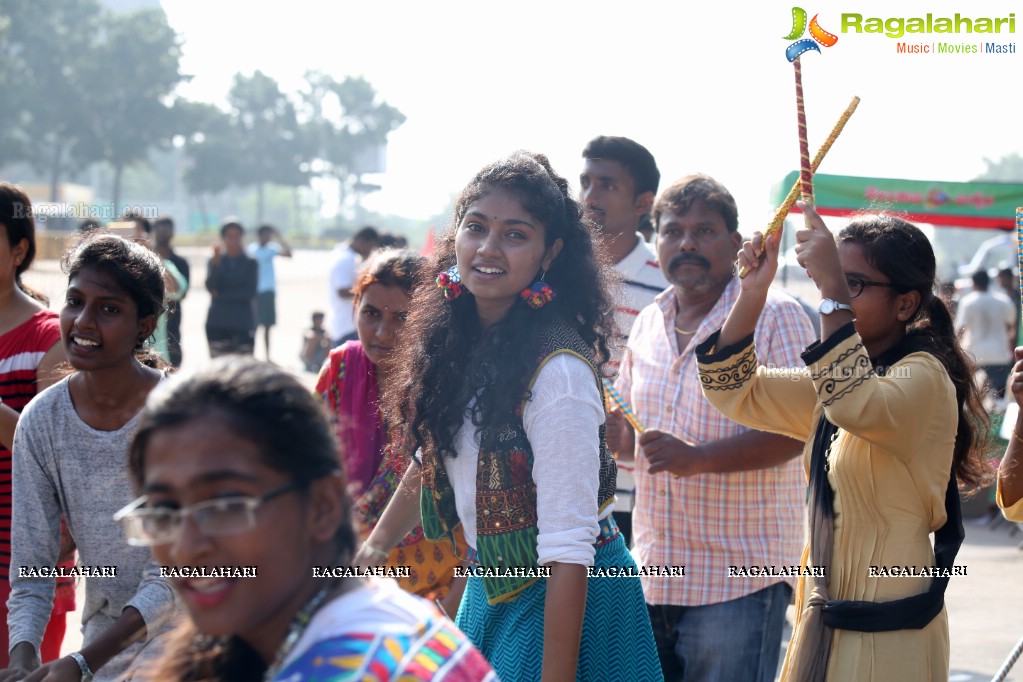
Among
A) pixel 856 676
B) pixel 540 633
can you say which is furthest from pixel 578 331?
pixel 856 676

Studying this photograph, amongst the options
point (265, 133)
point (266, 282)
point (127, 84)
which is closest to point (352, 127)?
point (265, 133)

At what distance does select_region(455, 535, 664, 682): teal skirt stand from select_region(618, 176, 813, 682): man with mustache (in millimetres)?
862

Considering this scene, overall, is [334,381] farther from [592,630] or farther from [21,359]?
[592,630]

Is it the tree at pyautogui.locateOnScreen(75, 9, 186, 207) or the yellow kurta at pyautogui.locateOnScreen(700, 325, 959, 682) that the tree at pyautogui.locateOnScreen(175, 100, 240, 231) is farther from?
the yellow kurta at pyautogui.locateOnScreen(700, 325, 959, 682)

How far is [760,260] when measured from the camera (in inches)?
117

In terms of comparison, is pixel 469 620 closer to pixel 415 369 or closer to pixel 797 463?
pixel 415 369

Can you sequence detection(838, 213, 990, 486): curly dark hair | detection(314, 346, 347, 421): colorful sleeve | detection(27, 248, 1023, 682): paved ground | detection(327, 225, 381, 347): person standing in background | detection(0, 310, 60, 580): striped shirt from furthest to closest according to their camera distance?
detection(327, 225, 381, 347): person standing in background < detection(27, 248, 1023, 682): paved ground < detection(314, 346, 347, 421): colorful sleeve < detection(0, 310, 60, 580): striped shirt < detection(838, 213, 990, 486): curly dark hair

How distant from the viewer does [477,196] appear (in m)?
2.84

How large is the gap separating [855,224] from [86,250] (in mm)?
2128

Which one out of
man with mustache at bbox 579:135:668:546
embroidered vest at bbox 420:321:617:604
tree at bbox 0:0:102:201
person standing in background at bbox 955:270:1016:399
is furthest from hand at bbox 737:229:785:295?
tree at bbox 0:0:102:201

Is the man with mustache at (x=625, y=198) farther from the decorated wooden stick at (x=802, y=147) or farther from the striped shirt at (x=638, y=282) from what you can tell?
the decorated wooden stick at (x=802, y=147)

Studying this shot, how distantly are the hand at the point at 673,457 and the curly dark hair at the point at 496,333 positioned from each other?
2.72 ft

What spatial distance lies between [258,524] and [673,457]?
215 cm

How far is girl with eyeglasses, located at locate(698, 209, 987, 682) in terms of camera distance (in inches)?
106
